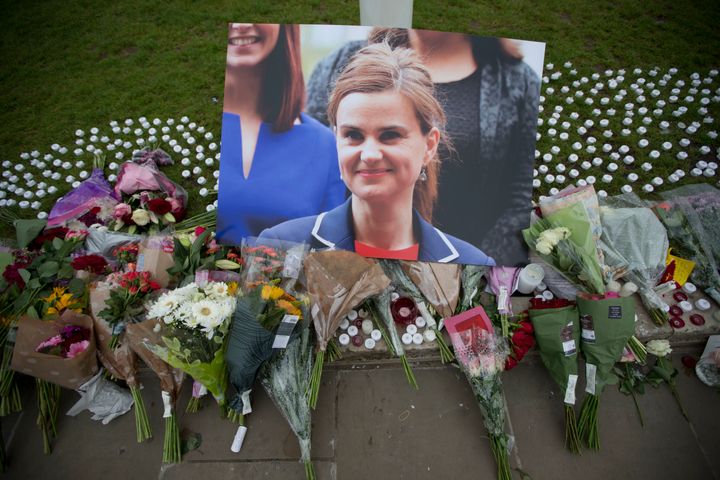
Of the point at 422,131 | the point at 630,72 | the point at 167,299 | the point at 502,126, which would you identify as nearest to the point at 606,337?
the point at 502,126

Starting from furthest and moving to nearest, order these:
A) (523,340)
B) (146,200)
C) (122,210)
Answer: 1. (146,200)
2. (122,210)
3. (523,340)

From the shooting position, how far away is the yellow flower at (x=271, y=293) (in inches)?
85.6

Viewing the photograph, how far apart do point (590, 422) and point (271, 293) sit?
204cm

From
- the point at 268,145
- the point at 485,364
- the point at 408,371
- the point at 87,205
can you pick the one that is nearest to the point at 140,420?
the point at 408,371

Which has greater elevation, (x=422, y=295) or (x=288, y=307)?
(x=288, y=307)

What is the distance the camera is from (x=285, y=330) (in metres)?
2.19

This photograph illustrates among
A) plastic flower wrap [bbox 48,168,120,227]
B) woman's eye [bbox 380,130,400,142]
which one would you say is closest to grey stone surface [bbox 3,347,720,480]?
plastic flower wrap [bbox 48,168,120,227]

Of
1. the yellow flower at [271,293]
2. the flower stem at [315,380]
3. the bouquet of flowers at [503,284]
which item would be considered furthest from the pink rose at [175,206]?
the bouquet of flowers at [503,284]

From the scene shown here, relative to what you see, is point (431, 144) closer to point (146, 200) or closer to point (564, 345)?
point (564, 345)

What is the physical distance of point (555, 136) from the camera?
3.82m

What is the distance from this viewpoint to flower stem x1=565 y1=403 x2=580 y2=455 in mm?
2400

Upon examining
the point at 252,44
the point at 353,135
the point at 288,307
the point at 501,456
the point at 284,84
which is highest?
the point at 252,44

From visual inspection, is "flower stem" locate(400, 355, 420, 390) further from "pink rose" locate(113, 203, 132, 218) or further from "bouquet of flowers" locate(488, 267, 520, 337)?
"pink rose" locate(113, 203, 132, 218)

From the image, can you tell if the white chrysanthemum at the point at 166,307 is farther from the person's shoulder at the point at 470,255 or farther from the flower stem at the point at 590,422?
the flower stem at the point at 590,422
